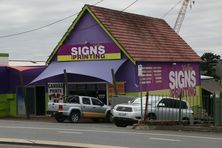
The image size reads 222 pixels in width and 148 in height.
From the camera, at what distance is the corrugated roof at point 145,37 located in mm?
35188

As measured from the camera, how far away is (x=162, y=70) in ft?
123

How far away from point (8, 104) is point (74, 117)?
11.5 metres

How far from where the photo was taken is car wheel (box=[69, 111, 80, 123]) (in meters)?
30.6

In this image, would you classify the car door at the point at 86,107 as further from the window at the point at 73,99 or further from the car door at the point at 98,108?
the window at the point at 73,99

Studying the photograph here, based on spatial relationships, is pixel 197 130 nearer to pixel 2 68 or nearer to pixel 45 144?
pixel 45 144

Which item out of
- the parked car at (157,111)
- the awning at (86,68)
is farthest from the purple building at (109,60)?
the parked car at (157,111)

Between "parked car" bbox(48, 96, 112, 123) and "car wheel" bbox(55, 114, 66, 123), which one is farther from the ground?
"parked car" bbox(48, 96, 112, 123)

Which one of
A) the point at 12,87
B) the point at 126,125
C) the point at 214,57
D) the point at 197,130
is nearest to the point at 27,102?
the point at 12,87

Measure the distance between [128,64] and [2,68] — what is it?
445 inches

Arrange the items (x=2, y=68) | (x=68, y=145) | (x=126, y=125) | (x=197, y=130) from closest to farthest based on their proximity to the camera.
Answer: (x=68, y=145), (x=197, y=130), (x=126, y=125), (x=2, y=68)

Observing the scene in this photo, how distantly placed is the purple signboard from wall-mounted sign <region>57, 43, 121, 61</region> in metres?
2.39

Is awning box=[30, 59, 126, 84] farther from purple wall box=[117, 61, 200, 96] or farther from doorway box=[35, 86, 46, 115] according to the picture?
doorway box=[35, 86, 46, 115]

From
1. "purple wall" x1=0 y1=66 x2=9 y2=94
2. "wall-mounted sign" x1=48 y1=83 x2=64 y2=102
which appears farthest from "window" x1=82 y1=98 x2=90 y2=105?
"purple wall" x1=0 y1=66 x2=9 y2=94

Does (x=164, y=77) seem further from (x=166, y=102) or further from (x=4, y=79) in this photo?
(x=166, y=102)
